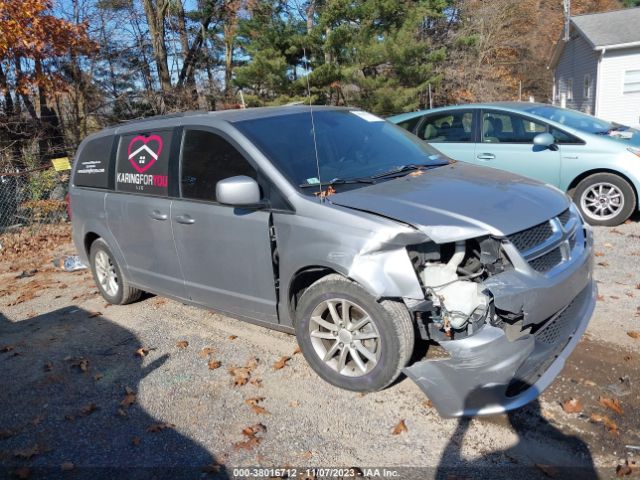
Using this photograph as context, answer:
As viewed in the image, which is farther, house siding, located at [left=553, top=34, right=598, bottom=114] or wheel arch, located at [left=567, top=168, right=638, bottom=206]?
house siding, located at [left=553, top=34, right=598, bottom=114]

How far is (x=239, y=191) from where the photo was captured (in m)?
3.57

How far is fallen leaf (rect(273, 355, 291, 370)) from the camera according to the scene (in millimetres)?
4020

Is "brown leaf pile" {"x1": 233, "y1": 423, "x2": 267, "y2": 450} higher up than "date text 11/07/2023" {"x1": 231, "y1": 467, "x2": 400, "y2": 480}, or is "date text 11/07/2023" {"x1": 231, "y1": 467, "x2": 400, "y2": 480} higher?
"brown leaf pile" {"x1": 233, "y1": 423, "x2": 267, "y2": 450}

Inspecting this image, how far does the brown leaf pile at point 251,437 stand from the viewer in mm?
3156

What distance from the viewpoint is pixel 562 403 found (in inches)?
127

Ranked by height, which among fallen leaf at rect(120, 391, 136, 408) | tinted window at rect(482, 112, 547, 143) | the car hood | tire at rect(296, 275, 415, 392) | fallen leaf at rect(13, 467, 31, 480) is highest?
tinted window at rect(482, 112, 547, 143)

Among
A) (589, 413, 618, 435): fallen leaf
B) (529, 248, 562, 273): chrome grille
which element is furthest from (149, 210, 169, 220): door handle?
(589, 413, 618, 435): fallen leaf

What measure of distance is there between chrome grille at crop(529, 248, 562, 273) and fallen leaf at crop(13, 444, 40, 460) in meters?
3.23

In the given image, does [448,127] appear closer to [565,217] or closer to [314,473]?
[565,217]

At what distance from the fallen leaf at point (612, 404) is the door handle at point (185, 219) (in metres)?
3.08

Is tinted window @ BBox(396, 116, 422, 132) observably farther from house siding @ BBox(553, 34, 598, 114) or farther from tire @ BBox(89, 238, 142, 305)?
house siding @ BBox(553, 34, 598, 114)

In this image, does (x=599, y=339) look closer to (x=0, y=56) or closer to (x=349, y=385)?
(x=349, y=385)

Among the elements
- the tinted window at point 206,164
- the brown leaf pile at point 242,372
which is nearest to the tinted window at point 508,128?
the tinted window at point 206,164

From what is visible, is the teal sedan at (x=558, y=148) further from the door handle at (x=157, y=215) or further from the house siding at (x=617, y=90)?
the house siding at (x=617, y=90)
